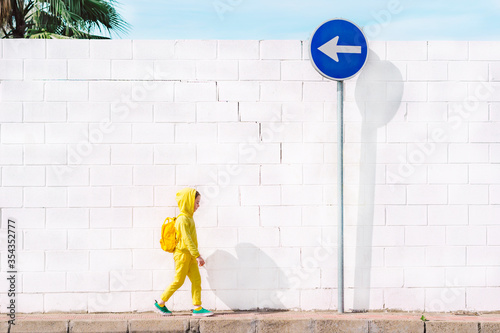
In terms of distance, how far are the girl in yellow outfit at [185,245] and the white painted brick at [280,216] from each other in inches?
31.1

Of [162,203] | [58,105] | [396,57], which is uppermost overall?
[396,57]

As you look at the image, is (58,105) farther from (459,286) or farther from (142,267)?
(459,286)

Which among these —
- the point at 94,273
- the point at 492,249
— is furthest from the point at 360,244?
the point at 94,273

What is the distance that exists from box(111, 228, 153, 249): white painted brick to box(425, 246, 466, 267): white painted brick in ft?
Result: 10.4

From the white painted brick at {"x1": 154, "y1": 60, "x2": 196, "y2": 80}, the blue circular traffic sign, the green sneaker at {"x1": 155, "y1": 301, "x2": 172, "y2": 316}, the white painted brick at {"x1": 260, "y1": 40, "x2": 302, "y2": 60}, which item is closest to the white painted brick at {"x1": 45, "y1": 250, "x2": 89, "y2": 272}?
the green sneaker at {"x1": 155, "y1": 301, "x2": 172, "y2": 316}

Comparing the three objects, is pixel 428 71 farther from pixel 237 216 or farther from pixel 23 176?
pixel 23 176

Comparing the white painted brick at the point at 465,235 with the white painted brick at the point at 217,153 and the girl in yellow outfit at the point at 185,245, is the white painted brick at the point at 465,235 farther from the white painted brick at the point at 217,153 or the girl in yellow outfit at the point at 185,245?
the girl in yellow outfit at the point at 185,245

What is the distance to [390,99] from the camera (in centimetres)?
666

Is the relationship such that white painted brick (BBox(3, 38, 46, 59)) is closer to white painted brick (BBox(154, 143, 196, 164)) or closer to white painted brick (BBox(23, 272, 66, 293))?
white painted brick (BBox(154, 143, 196, 164))

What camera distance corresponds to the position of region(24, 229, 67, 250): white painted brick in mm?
6543

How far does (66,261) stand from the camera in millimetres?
6566

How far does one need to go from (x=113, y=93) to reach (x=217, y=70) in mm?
1192

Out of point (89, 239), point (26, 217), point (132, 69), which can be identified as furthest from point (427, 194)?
point (26, 217)

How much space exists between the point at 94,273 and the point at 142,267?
1.78 ft
